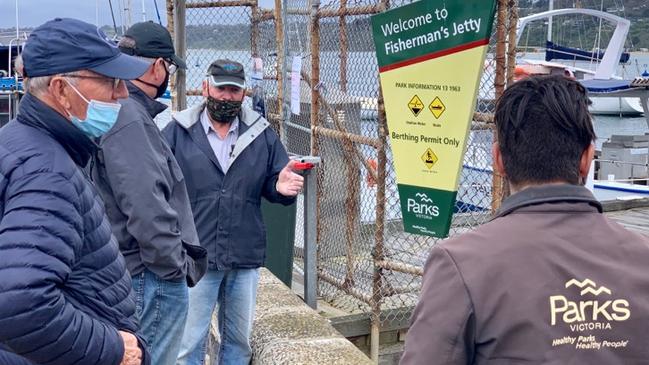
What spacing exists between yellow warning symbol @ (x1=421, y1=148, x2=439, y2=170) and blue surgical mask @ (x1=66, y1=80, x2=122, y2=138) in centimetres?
202

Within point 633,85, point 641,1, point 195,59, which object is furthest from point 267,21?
point 641,1

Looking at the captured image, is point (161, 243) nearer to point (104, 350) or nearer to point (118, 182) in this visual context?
point (118, 182)

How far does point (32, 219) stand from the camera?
1972mm

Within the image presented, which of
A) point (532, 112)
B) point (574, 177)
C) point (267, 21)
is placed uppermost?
point (267, 21)

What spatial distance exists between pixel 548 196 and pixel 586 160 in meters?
0.17

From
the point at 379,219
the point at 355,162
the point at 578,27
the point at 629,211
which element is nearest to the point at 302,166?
the point at 379,219

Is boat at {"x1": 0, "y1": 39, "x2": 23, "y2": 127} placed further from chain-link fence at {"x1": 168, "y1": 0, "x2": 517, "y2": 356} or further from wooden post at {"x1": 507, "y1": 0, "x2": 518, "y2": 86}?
wooden post at {"x1": 507, "y1": 0, "x2": 518, "y2": 86}

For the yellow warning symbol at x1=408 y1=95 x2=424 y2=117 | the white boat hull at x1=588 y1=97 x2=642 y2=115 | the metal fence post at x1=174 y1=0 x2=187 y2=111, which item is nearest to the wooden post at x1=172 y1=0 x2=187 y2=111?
the metal fence post at x1=174 y1=0 x2=187 y2=111

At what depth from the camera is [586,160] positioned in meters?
1.73

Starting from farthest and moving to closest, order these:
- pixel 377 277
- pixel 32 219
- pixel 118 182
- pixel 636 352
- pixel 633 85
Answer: pixel 633 85
pixel 377 277
pixel 118 182
pixel 32 219
pixel 636 352

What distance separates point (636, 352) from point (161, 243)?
83.2 inches

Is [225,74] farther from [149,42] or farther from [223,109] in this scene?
[149,42]

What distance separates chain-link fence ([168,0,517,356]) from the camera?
16.0 ft

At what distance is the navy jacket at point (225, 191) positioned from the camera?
4074 mm
